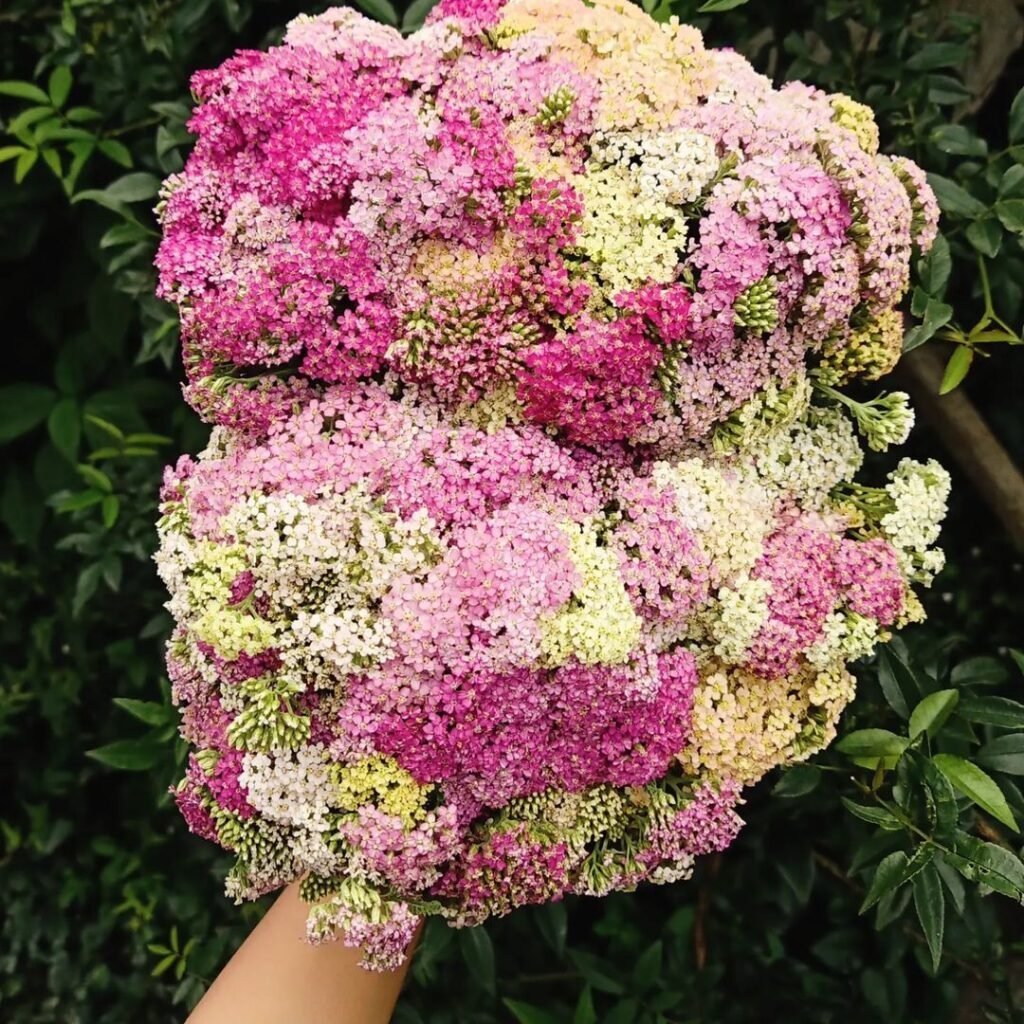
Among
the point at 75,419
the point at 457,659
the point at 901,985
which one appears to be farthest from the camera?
the point at 75,419

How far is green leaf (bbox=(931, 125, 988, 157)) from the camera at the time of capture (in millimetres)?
1279

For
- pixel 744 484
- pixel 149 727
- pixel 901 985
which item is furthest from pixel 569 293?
pixel 149 727

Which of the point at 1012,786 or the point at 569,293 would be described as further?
the point at 1012,786

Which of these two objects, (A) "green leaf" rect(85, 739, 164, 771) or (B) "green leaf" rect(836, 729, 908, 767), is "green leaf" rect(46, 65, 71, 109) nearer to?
(A) "green leaf" rect(85, 739, 164, 771)

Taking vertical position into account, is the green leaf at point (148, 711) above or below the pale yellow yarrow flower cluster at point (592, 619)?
below

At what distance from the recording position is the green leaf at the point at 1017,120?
47.6 inches

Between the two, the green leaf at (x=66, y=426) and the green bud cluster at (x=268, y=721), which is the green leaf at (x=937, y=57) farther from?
the green leaf at (x=66, y=426)

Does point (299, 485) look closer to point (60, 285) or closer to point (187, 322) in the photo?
point (187, 322)

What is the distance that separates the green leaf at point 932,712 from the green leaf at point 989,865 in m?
0.12

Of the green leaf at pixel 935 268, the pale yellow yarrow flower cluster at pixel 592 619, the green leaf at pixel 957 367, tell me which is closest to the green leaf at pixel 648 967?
the pale yellow yarrow flower cluster at pixel 592 619

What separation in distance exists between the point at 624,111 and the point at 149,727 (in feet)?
5.28

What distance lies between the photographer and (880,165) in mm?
1033

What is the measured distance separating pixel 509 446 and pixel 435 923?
2.70 ft

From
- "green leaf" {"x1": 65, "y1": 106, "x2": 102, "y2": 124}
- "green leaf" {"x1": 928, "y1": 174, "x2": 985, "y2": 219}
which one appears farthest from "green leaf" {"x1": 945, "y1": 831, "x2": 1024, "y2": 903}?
"green leaf" {"x1": 65, "y1": 106, "x2": 102, "y2": 124}
